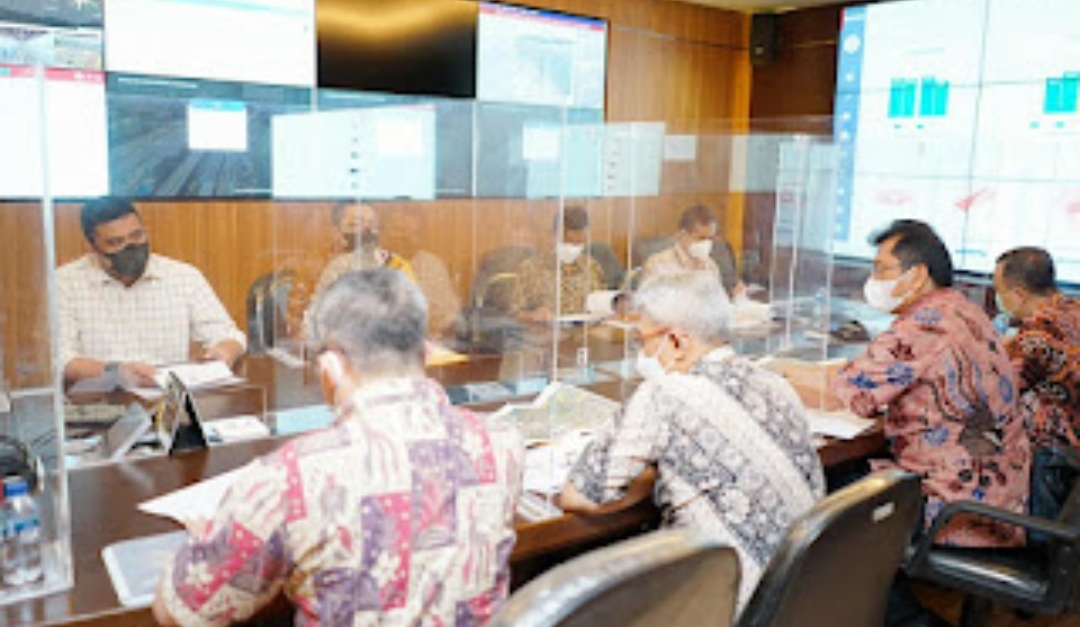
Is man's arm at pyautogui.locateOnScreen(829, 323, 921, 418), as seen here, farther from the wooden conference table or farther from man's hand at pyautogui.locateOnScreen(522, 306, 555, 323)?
man's hand at pyautogui.locateOnScreen(522, 306, 555, 323)

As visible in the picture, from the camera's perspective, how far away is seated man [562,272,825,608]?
1.49 meters

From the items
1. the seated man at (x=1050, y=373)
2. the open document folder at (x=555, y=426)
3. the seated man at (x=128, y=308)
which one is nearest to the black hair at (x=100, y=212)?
the seated man at (x=128, y=308)

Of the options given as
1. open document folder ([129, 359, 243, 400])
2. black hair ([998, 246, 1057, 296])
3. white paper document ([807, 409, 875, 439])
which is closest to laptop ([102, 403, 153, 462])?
open document folder ([129, 359, 243, 400])

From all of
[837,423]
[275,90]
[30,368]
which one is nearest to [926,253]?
[837,423]

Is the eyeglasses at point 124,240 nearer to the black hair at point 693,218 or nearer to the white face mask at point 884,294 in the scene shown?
the black hair at point 693,218

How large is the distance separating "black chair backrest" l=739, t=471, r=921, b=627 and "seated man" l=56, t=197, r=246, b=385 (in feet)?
5.57

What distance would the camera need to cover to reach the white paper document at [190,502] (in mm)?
1464

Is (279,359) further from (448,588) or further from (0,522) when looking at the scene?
(448,588)

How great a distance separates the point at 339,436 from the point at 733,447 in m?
0.72

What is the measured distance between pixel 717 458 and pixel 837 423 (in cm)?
85

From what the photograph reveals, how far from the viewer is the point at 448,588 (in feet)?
3.53

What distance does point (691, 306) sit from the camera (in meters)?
1.63

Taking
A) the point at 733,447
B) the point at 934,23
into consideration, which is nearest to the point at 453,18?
the point at 934,23

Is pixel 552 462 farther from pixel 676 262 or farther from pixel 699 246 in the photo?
pixel 699 246
